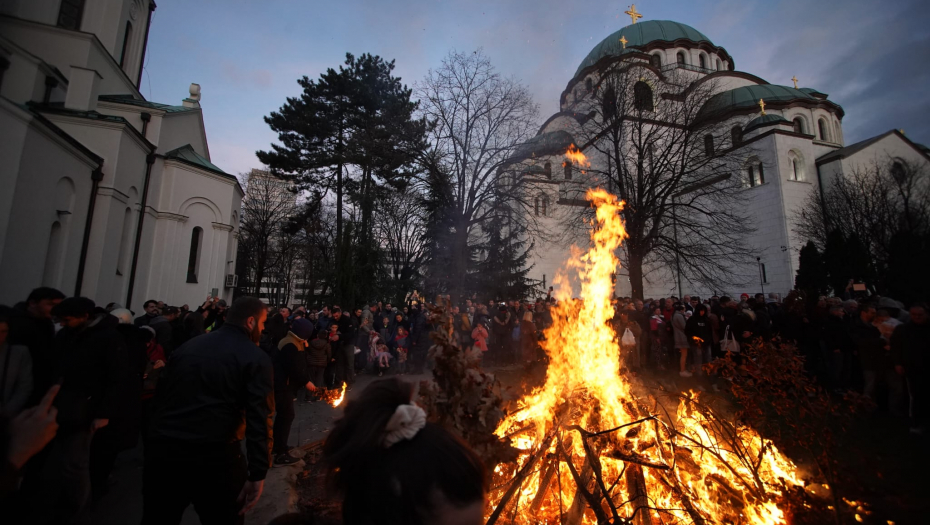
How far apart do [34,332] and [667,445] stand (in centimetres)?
617

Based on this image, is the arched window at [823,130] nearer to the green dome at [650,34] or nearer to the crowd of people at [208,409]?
the green dome at [650,34]

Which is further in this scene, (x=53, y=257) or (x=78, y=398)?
(x=53, y=257)

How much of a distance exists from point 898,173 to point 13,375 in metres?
44.1

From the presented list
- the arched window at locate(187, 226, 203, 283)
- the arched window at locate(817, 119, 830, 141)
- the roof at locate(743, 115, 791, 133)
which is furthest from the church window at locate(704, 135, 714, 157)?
the arched window at locate(817, 119, 830, 141)

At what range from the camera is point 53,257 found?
44.8ft

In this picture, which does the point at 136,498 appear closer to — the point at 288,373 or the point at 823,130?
the point at 288,373

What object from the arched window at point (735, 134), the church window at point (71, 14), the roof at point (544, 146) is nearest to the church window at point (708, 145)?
the arched window at point (735, 134)

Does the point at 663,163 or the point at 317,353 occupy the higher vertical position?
the point at 663,163

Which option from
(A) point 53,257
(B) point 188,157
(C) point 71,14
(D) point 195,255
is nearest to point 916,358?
(A) point 53,257

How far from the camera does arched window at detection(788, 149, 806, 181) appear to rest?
32.1 meters

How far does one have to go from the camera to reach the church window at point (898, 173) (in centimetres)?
2782

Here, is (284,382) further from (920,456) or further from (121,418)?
(920,456)

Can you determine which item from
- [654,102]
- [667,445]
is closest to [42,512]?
[667,445]

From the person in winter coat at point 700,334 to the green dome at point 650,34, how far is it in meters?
33.2
